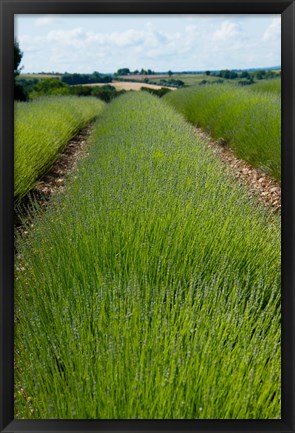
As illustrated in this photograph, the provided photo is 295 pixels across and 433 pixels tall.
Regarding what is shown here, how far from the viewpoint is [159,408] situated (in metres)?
1.37

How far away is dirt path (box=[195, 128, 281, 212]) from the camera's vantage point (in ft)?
11.7

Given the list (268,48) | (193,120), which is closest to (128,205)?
(268,48)

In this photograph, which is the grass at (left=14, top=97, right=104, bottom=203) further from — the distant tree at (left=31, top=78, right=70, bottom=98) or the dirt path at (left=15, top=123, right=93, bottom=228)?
the distant tree at (left=31, top=78, right=70, bottom=98)

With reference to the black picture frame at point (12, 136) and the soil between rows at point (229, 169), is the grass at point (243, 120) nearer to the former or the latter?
the soil between rows at point (229, 169)

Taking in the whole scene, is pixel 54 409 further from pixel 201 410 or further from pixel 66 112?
pixel 66 112

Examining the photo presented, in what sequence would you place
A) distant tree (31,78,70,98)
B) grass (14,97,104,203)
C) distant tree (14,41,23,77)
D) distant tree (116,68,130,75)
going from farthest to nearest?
distant tree (31,78,70,98) < grass (14,97,104,203) < distant tree (116,68,130,75) < distant tree (14,41,23,77)

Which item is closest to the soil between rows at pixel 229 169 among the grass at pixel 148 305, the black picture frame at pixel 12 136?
the grass at pixel 148 305

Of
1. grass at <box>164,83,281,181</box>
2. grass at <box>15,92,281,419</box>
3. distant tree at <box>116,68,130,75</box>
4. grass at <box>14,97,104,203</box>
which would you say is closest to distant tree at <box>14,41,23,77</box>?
grass at <box>14,97,104,203</box>

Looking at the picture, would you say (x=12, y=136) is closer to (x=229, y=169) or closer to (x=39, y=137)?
(x=229, y=169)

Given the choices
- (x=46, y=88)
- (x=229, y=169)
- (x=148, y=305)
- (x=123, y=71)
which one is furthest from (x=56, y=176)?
(x=46, y=88)

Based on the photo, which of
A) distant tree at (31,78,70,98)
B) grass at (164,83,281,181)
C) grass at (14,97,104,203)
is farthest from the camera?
distant tree at (31,78,70,98)

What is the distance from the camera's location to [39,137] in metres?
4.63

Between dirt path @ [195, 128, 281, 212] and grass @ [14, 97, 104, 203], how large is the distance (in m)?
1.31

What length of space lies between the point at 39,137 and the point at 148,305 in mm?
3179
